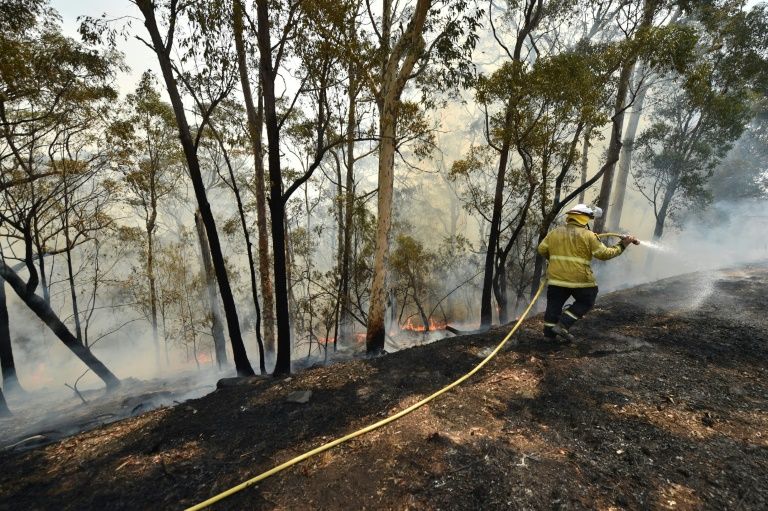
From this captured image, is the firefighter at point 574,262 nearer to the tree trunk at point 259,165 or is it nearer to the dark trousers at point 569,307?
the dark trousers at point 569,307

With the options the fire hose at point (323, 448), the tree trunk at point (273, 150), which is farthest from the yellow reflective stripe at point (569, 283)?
the tree trunk at point (273, 150)

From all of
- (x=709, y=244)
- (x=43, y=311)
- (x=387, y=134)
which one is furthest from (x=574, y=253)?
(x=709, y=244)

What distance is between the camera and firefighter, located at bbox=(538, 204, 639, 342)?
16.7ft

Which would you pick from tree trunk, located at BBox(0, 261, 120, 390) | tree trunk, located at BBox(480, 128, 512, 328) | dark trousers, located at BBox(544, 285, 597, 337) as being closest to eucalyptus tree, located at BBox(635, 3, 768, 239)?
tree trunk, located at BBox(480, 128, 512, 328)

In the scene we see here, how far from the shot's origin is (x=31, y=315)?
98.0 ft

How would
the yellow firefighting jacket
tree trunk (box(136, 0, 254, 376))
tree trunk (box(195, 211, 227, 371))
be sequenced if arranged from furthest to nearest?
tree trunk (box(195, 211, 227, 371))
tree trunk (box(136, 0, 254, 376))
the yellow firefighting jacket

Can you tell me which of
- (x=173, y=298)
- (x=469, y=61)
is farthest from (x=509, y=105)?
→ (x=173, y=298)

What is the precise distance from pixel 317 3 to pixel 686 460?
27.7ft

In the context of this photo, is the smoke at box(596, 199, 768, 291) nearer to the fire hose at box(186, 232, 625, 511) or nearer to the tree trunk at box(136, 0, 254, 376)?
the fire hose at box(186, 232, 625, 511)

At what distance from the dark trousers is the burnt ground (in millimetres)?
381

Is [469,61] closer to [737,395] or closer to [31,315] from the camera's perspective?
[737,395]

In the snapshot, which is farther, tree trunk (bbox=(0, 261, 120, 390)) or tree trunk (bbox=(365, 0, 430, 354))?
tree trunk (bbox=(0, 261, 120, 390))

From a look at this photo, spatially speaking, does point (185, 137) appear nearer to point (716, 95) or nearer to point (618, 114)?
point (618, 114)

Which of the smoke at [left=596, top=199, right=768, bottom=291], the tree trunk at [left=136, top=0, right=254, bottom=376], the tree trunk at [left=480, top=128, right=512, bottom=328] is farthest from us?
the smoke at [left=596, top=199, right=768, bottom=291]
